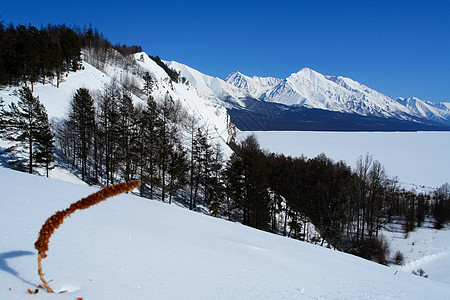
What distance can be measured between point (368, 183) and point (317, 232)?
34.9 feet

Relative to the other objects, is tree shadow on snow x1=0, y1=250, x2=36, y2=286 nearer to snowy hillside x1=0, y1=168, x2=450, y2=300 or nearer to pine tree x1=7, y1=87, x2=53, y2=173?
snowy hillside x1=0, y1=168, x2=450, y2=300

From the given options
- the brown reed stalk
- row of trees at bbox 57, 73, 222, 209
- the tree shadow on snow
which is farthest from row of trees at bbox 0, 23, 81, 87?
the brown reed stalk

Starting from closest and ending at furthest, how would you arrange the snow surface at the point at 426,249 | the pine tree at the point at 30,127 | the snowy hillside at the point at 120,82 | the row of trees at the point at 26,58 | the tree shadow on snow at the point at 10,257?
the tree shadow on snow at the point at 10,257 → the pine tree at the point at 30,127 → the snow surface at the point at 426,249 → the snowy hillside at the point at 120,82 → the row of trees at the point at 26,58

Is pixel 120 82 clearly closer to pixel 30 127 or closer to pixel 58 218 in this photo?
pixel 30 127

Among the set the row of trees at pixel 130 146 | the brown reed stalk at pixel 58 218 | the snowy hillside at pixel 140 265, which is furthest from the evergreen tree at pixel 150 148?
the brown reed stalk at pixel 58 218

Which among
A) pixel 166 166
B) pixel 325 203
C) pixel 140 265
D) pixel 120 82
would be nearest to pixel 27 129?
pixel 166 166

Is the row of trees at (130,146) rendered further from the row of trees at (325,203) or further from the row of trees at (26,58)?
the row of trees at (26,58)

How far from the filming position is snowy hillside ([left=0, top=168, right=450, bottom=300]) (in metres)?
2.21

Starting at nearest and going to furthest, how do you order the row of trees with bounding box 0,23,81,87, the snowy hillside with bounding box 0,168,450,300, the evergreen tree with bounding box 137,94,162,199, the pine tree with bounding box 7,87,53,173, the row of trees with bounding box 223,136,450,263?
the snowy hillside with bounding box 0,168,450,300 → the pine tree with bounding box 7,87,53,173 → the evergreen tree with bounding box 137,94,162,199 → the row of trees with bounding box 223,136,450,263 → the row of trees with bounding box 0,23,81,87

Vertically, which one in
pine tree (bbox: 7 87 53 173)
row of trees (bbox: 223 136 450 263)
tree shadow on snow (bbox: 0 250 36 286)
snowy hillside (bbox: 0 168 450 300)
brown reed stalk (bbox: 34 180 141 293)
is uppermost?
pine tree (bbox: 7 87 53 173)

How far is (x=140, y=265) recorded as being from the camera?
2771 mm

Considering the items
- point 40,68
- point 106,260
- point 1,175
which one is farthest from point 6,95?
point 106,260

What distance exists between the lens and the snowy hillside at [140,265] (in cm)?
221

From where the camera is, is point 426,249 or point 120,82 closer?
point 426,249
